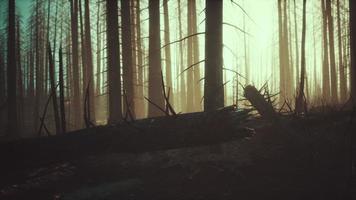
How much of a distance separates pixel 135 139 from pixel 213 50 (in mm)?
2117

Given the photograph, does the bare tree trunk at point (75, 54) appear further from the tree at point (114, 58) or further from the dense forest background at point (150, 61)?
the tree at point (114, 58)

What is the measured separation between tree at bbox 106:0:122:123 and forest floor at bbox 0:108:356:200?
4.95m

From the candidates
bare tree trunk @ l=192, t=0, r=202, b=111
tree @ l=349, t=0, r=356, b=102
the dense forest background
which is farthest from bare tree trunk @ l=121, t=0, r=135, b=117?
bare tree trunk @ l=192, t=0, r=202, b=111

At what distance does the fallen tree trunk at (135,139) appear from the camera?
179 inches

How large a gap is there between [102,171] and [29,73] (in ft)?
98.9

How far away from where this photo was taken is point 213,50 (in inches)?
201

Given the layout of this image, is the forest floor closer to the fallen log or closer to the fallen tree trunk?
the fallen tree trunk

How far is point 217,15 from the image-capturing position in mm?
5105

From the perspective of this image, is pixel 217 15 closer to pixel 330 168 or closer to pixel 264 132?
pixel 264 132

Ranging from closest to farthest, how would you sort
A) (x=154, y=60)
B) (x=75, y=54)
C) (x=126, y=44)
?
(x=154, y=60)
(x=126, y=44)
(x=75, y=54)

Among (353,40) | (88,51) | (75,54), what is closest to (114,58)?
(353,40)

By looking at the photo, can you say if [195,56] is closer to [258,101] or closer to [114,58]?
[114,58]

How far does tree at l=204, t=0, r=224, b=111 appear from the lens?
509cm

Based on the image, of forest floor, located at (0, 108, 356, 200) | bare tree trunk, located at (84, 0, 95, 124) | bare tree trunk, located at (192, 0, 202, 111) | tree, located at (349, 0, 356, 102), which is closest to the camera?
forest floor, located at (0, 108, 356, 200)
